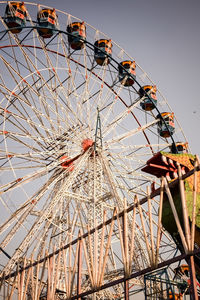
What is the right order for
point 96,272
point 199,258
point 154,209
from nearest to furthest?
point 199,258 → point 96,272 → point 154,209

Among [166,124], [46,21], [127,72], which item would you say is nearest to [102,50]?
[127,72]

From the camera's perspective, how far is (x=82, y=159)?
1390cm

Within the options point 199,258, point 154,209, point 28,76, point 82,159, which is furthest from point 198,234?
point 28,76

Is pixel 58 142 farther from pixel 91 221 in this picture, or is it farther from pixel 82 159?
pixel 91 221

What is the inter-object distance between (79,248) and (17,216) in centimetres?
457

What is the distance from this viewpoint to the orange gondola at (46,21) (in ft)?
49.2

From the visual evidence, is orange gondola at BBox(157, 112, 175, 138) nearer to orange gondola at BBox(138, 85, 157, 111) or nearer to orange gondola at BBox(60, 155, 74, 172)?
orange gondola at BBox(138, 85, 157, 111)

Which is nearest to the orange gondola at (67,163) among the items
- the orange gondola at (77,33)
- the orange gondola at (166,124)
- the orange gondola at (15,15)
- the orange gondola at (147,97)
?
the orange gondola at (147,97)

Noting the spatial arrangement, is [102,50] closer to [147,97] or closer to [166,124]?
[147,97]

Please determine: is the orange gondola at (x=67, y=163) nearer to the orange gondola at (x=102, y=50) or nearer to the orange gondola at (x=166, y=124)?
the orange gondola at (x=102, y=50)

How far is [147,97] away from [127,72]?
5.53ft

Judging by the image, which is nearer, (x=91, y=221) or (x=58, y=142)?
(x=91, y=221)

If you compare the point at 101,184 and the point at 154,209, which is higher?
the point at 101,184

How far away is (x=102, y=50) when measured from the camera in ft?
53.7
